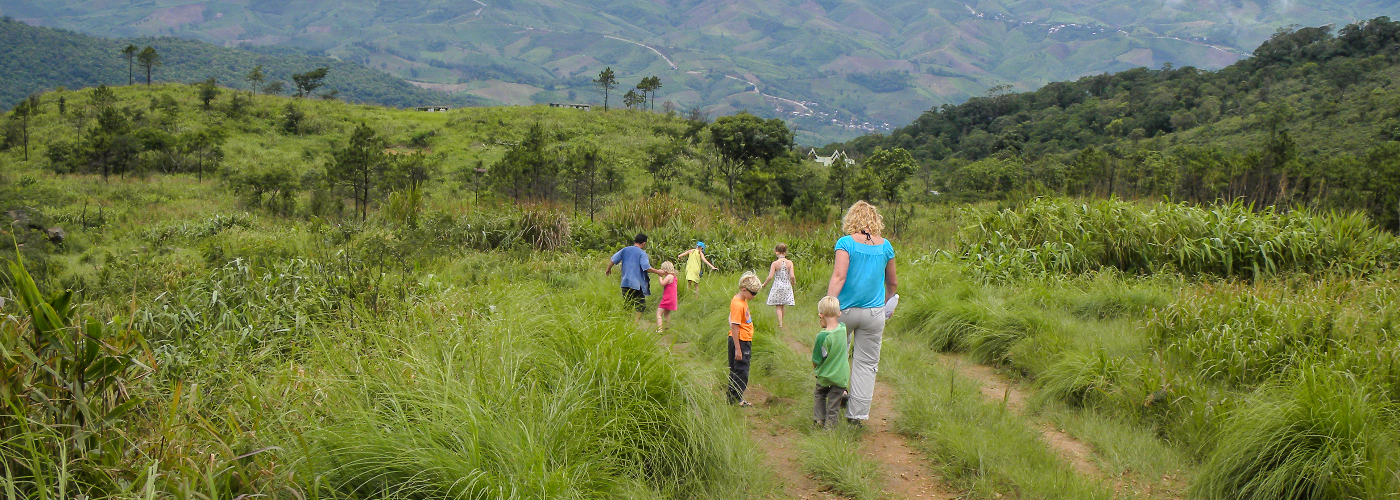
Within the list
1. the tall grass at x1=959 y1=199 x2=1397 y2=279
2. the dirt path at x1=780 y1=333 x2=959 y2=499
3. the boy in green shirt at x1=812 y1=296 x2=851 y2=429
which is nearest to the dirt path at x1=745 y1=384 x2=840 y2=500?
the boy in green shirt at x1=812 y1=296 x2=851 y2=429

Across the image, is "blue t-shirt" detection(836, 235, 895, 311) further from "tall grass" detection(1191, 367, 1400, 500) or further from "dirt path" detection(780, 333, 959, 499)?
"tall grass" detection(1191, 367, 1400, 500)

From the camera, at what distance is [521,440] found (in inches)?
120

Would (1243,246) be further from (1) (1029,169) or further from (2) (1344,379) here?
(1) (1029,169)

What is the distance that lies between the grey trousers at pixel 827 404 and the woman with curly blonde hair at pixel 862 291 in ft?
0.49

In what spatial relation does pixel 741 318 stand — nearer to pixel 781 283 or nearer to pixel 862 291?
pixel 862 291

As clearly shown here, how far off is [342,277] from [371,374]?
320cm

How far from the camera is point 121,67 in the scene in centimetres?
10969

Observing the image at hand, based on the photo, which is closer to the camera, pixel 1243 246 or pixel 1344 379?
pixel 1344 379

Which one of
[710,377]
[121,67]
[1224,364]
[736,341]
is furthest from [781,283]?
[121,67]

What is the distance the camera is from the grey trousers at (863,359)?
16.0 feet

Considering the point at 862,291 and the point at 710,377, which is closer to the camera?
the point at 710,377

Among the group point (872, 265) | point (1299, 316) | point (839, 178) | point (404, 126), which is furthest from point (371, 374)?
point (404, 126)

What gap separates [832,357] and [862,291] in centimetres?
50

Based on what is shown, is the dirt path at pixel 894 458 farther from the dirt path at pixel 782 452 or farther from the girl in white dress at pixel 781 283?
the girl in white dress at pixel 781 283
